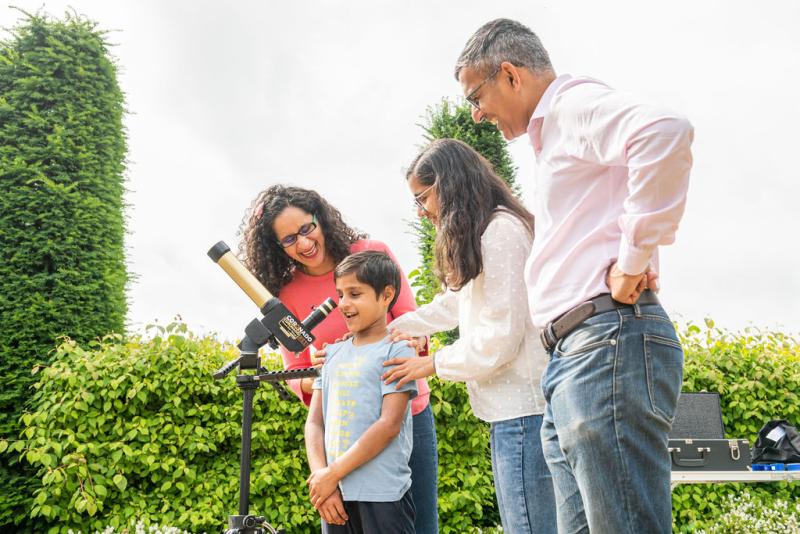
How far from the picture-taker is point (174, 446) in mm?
4957

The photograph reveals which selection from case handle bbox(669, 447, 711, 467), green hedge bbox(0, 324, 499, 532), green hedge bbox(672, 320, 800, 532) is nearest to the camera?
green hedge bbox(0, 324, 499, 532)

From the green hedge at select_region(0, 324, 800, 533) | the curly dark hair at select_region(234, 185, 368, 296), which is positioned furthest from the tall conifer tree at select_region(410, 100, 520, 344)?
the curly dark hair at select_region(234, 185, 368, 296)

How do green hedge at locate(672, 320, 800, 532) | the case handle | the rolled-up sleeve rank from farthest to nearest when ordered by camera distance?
green hedge at locate(672, 320, 800, 532) → the case handle → the rolled-up sleeve

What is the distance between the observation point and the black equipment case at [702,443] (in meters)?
5.12

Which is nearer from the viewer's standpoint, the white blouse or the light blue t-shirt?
the white blouse

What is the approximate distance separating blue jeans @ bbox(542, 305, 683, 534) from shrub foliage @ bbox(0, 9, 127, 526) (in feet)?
18.6

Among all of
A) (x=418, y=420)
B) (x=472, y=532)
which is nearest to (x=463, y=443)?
(x=472, y=532)

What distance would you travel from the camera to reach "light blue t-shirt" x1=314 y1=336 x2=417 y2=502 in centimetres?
231

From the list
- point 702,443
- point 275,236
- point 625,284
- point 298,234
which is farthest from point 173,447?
point 625,284

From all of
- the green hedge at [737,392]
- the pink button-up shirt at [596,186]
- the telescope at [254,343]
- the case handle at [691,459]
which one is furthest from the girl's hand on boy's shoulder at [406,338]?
the green hedge at [737,392]

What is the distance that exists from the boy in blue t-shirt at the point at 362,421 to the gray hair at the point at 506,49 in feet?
3.46

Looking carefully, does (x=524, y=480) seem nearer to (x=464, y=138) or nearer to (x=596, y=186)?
(x=596, y=186)

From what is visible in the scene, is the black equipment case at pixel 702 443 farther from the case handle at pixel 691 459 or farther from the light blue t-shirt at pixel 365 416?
the light blue t-shirt at pixel 365 416

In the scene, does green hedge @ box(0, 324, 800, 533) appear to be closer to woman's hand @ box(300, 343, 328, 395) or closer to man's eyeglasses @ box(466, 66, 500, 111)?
woman's hand @ box(300, 343, 328, 395)
